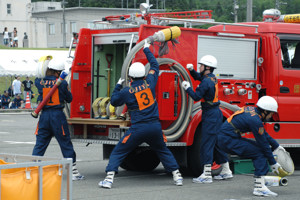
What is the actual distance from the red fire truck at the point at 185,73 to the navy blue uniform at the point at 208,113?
0.92 feet

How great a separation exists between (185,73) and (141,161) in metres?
2.10

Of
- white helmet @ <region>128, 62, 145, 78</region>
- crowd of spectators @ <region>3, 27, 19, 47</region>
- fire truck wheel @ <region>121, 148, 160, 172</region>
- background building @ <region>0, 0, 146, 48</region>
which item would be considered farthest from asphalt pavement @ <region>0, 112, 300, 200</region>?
background building @ <region>0, 0, 146, 48</region>

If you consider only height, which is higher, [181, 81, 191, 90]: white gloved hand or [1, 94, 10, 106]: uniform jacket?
[181, 81, 191, 90]: white gloved hand

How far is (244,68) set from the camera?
36.0 feet

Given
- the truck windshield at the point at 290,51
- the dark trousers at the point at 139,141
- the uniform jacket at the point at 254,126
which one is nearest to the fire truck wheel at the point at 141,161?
the dark trousers at the point at 139,141

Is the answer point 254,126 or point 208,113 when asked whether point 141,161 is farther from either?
point 254,126

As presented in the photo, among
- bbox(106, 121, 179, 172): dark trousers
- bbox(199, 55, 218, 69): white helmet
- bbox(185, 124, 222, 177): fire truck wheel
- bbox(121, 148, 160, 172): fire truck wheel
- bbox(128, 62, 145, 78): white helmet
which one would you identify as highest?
bbox(199, 55, 218, 69): white helmet

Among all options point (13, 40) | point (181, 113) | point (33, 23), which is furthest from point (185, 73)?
point (33, 23)

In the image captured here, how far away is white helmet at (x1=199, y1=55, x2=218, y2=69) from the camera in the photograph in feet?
32.4

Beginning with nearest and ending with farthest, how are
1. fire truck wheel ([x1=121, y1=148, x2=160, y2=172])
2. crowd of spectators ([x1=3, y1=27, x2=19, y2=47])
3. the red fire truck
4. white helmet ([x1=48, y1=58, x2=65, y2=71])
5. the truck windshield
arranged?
1. white helmet ([x1=48, y1=58, x2=65, y2=71])
2. the red fire truck
3. fire truck wheel ([x1=121, y1=148, x2=160, y2=172])
4. the truck windshield
5. crowd of spectators ([x1=3, y1=27, x2=19, y2=47])

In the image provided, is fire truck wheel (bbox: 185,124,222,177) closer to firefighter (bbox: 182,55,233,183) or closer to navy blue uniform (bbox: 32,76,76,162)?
firefighter (bbox: 182,55,233,183)

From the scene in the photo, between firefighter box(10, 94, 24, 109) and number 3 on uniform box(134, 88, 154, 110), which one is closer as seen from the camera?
number 3 on uniform box(134, 88, 154, 110)

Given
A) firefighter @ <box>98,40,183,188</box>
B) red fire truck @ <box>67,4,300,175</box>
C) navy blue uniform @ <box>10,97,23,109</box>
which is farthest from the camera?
navy blue uniform @ <box>10,97,23,109</box>

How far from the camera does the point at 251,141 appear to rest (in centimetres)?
880
